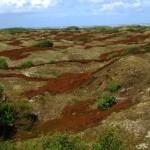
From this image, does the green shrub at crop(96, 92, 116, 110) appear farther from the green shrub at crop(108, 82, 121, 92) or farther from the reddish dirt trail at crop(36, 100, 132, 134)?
the green shrub at crop(108, 82, 121, 92)

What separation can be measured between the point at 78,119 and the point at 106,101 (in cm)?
527

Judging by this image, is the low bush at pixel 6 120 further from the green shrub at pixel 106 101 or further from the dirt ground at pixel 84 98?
the green shrub at pixel 106 101

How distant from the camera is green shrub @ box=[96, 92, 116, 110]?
48.0m

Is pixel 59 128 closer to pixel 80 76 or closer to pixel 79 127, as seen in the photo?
pixel 79 127

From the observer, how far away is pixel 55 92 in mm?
57156

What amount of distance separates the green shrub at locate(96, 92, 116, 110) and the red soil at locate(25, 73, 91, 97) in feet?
29.6

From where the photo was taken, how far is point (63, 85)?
196 ft

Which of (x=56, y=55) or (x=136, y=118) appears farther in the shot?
(x=56, y=55)

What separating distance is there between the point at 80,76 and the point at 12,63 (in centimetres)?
3199

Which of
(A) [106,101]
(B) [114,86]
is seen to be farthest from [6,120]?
(B) [114,86]

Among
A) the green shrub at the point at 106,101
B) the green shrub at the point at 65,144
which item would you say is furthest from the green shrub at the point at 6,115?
the green shrub at the point at 65,144

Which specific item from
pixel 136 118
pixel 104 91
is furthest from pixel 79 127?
pixel 104 91

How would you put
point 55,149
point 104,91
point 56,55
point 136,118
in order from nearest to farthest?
point 55,149 → point 136,118 → point 104,91 → point 56,55

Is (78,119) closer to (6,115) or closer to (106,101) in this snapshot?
(106,101)
